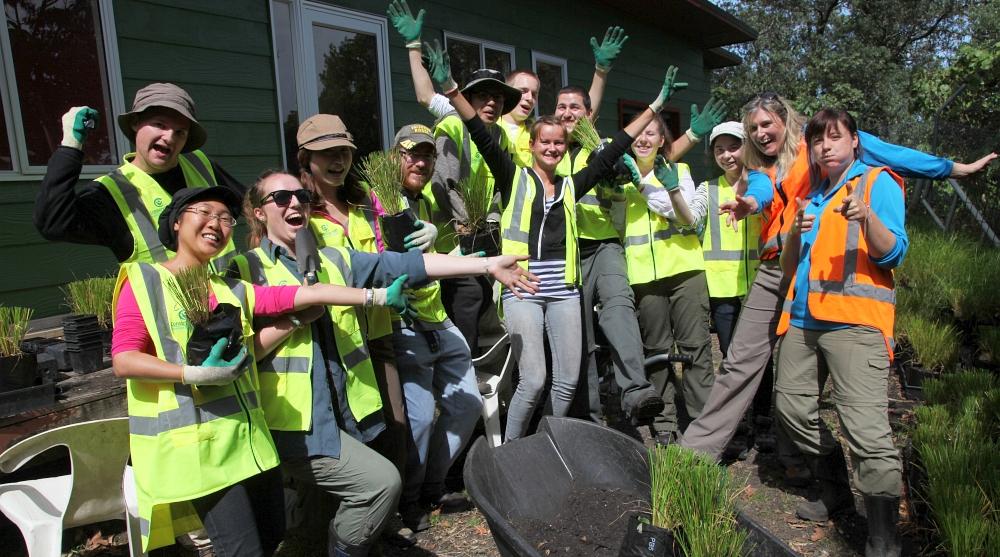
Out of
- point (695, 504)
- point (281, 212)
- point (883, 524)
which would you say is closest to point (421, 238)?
point (281, 212)

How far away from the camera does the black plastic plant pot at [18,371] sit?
262 centimetres

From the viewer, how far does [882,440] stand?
104 inches

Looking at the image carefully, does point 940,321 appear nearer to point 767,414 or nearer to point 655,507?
point 767,414

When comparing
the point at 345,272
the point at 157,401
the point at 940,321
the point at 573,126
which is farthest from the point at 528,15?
the point at 157,401

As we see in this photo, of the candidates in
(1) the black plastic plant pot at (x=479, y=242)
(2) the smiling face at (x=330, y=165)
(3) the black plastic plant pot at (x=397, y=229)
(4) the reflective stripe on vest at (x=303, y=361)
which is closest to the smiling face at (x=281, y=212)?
(4) the reflective stripe on vest at (x=303, y=361)

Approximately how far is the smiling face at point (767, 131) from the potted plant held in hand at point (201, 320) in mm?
2771

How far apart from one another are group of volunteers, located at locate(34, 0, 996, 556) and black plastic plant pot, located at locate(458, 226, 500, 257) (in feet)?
0.14

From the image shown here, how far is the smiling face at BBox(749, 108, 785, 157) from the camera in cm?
343

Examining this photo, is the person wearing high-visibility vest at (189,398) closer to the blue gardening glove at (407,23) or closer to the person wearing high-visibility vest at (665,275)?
the blue gardening glove at (407,23)

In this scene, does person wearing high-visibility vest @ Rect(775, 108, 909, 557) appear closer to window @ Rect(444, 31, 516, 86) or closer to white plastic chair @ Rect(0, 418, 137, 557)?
white plastic chair @ Rect(0, 418, 137, 557)

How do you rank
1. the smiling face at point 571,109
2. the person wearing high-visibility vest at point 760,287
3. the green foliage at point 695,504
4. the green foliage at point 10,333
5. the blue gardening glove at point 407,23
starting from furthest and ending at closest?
the smiling face at point 571,109 < the blue gardening glove at point 407,23 < the person wearing high-visibility vest at point 760,287 < the green foliage at point 10,333 < the green foliage at point 695,504

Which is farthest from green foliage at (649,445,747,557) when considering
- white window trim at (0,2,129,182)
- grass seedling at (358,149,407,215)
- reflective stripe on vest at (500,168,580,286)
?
white window trim at (0,2,129,182)

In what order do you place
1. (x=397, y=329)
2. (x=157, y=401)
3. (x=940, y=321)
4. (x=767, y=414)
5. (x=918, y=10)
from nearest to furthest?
(x=157, y=401) < (x=397, y=329) < (x=767, y=414) < (x=940, y=321) < (x=918, y=10)

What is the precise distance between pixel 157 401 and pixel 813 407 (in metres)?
2.70
